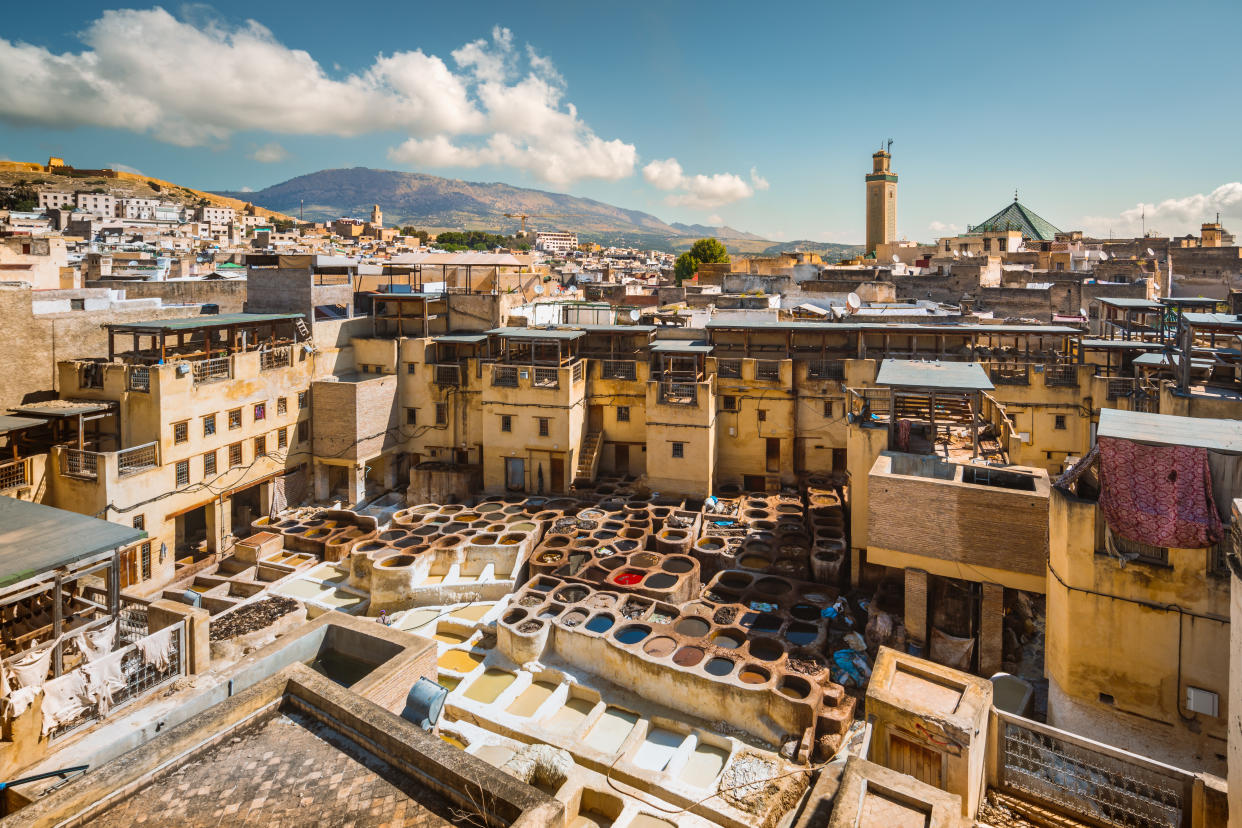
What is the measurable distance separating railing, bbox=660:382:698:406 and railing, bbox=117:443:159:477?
734 inches

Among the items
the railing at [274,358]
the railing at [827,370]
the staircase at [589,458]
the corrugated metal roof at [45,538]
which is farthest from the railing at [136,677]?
the railing at [827,370]

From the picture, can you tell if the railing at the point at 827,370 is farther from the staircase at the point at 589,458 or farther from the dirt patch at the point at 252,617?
the dirt patch at the point at 252,617

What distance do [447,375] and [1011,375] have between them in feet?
79.1

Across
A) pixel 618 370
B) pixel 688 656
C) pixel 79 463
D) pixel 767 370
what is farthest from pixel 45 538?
pixel 767 370

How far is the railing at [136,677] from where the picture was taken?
1223 cm

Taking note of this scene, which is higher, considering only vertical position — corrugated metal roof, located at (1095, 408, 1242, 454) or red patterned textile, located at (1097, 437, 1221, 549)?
corrugated metal roof, located at (1095, 408, 1242, 454)

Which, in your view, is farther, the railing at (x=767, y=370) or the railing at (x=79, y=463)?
the railing at (x=767, y=370)

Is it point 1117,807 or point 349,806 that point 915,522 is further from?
point 349,806

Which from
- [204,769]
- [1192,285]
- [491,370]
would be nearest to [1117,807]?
[204,769]

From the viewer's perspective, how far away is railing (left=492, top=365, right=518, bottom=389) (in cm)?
3156

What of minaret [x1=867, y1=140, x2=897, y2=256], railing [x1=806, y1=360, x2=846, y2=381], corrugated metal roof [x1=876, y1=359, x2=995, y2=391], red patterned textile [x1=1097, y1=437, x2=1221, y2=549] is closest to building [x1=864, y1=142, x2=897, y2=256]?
minaret [x1=867, y1=140, x2=897, y2=256]

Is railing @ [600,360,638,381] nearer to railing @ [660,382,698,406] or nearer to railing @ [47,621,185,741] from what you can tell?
railing @ [660,382,698,406]

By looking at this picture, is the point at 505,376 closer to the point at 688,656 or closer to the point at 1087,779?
the point at 688,656

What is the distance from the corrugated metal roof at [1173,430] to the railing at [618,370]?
2054 cm
